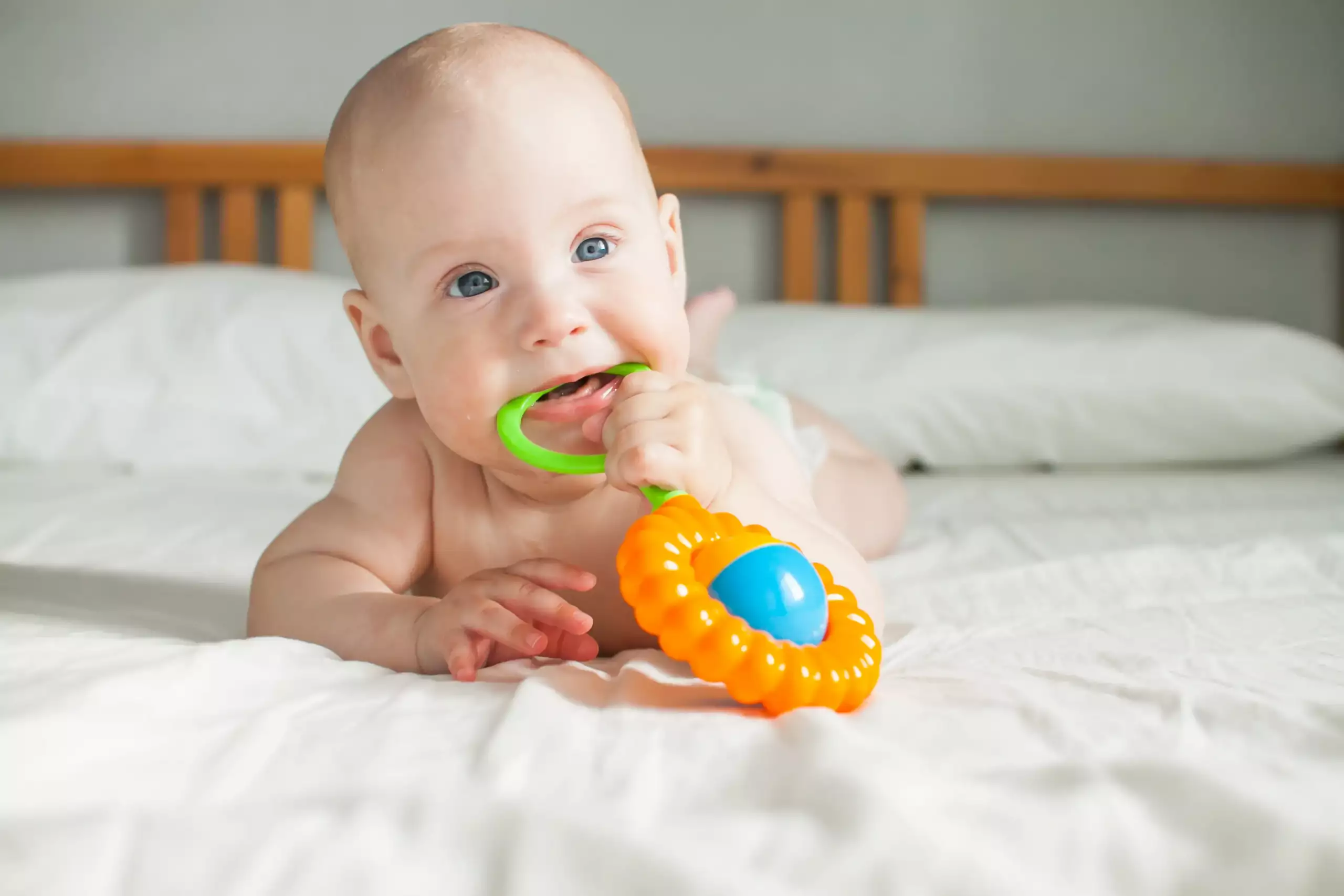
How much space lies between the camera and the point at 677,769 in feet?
1.52

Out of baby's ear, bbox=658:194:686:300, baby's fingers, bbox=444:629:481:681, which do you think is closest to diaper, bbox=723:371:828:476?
baby's ear, bbox=658:194:686:300

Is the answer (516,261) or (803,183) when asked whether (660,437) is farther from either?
(803,183)

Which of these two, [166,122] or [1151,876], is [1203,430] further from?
[166,122]

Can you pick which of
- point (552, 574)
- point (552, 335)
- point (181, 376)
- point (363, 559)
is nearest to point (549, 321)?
point (552, 335)

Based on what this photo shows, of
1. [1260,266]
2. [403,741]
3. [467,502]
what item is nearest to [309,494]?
[467,502]

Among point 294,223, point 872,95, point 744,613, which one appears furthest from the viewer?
point 872,95

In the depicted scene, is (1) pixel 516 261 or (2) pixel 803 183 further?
(2) pixel 803 183

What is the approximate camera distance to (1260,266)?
7.98ft

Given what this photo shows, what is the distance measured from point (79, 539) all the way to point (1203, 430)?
149cm

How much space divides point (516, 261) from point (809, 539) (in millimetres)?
281

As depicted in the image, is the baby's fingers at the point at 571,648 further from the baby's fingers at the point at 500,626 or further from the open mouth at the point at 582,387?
the open mouth at the point at 582,387

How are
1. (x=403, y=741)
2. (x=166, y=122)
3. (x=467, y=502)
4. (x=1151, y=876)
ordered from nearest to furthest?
(x=1151, y=876) → (x=403, y=741) → (x=467, y=502) → (x=166, y=122)

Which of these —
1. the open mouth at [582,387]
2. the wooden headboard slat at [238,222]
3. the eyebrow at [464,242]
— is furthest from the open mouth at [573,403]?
the wooden headboard slat at [238,222]

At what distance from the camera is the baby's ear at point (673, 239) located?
0.82 m
